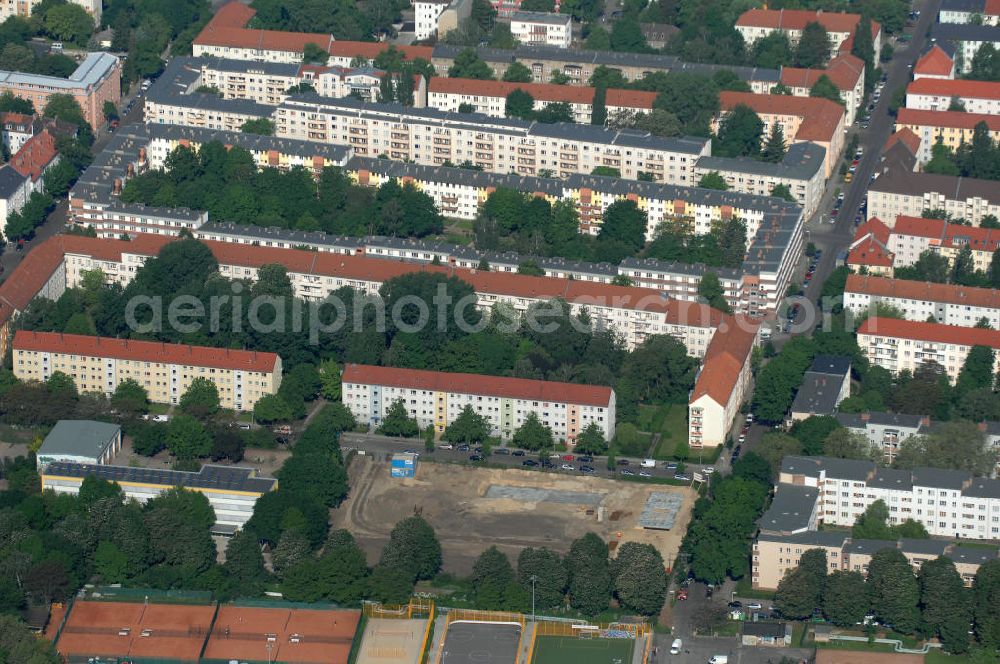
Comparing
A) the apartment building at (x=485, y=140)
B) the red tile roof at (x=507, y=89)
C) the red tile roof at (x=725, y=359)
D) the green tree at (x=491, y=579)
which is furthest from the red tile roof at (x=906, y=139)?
the green tree at (x=491, y=579)

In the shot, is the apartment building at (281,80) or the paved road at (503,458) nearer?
the paved road at (503,458)

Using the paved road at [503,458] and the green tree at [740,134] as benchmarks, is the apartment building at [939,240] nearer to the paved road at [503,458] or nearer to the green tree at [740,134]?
the green tree at [740,134]

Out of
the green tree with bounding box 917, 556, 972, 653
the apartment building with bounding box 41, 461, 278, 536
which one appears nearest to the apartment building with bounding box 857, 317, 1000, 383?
the green tree with bounding box 917, 556, 972, 653

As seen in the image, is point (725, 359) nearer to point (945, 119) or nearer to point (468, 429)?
point (468, 429)

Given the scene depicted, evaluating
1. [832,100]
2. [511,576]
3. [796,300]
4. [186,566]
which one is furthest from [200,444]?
[832,100]

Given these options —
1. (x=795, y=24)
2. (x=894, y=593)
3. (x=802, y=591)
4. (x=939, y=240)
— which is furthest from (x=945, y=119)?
(x=802, y=591)

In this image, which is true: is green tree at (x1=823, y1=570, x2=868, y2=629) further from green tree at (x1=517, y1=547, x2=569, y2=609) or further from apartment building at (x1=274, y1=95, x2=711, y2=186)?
apartment building at (x1=274, y1=95, x2=711, y2=186)

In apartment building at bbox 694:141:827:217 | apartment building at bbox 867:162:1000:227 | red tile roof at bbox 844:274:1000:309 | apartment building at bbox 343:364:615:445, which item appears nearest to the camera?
apartment building at bbox 343:364:615:445
